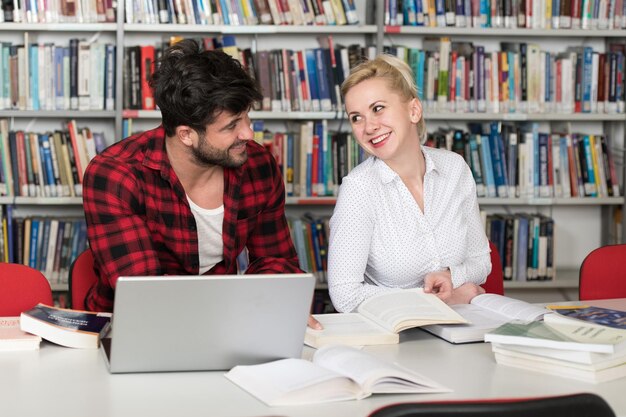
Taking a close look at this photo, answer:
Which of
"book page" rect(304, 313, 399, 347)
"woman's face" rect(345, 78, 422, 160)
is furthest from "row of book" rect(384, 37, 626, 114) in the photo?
"book page" rect(304, 313, 399, 347)

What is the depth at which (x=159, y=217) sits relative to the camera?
2416 mm

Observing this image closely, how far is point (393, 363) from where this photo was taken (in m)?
1.77

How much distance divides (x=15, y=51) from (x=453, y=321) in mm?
2454

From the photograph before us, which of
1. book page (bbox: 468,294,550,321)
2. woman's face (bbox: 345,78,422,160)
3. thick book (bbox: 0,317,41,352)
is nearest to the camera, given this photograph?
thick book (bbox: 0,317,41,352)

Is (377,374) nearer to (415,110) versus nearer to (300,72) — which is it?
(415,110)

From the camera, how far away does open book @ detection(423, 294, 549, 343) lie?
202 centimetres

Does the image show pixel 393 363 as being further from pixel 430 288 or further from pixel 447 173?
pixel 447 173

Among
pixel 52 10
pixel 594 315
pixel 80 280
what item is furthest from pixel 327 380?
pixel 52 10

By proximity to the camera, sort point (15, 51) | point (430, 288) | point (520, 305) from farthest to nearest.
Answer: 1. point (15, 51)
2. point (430, 288)
3. point (520, 305)

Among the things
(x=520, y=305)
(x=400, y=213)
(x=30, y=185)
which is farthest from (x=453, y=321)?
(x=30, y=185)

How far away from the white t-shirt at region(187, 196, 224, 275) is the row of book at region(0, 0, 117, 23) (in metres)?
1.61

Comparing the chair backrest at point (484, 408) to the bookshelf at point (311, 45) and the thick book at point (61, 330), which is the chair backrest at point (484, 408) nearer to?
the thick book at point (61, 330)

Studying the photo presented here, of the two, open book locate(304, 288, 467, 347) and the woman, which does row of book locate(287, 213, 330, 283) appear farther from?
open book locate(304, 288, 467, 347)

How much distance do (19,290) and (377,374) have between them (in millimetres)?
1058
